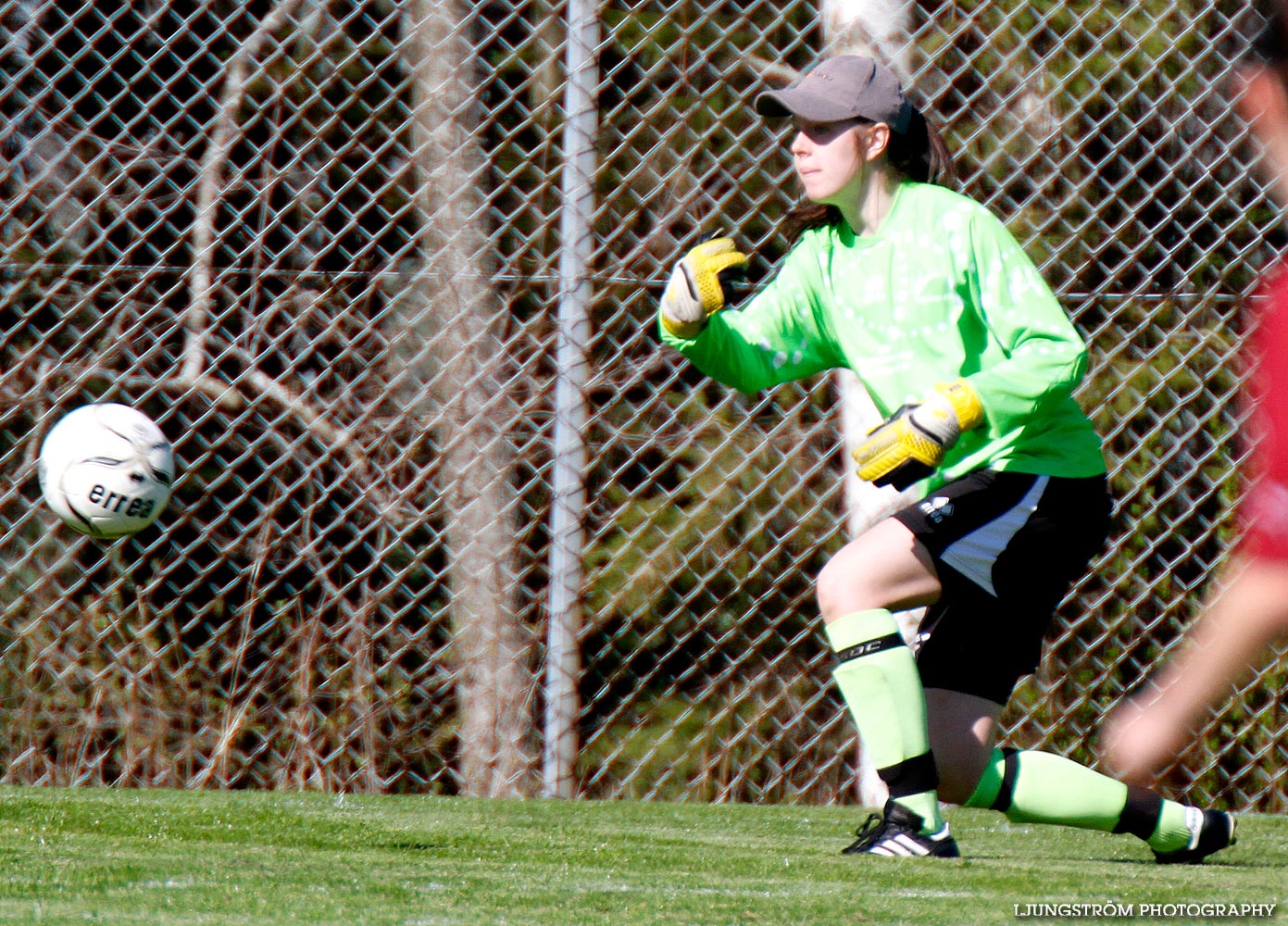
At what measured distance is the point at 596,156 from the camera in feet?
15.9

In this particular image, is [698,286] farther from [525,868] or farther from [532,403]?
[532,403]

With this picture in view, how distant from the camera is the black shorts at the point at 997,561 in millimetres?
3115

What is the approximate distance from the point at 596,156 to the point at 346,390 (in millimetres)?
996

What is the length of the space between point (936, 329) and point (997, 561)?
45cm

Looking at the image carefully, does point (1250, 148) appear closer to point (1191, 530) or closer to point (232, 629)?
point (1191, 530)

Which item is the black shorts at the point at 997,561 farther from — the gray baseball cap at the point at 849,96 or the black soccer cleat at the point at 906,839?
the gray baseball cap at the point at 849,96

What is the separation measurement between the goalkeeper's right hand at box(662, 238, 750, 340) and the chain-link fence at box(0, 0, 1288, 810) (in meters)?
1.30

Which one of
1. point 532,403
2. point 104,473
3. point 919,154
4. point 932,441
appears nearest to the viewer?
point 932,441

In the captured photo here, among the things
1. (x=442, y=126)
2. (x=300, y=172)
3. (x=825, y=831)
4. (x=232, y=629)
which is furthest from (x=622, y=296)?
(x=825, y=831)

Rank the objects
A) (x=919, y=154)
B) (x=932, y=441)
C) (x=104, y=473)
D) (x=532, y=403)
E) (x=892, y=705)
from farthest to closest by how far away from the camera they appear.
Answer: (x=532, y=403)
(x=104, y=473)
(x=919, y=154)
(x=892, y=705)
(x=932, y=441)

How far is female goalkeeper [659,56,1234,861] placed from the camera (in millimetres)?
3062

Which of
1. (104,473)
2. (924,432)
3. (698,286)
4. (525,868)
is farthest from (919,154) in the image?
(104,473)

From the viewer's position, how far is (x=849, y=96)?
333cm

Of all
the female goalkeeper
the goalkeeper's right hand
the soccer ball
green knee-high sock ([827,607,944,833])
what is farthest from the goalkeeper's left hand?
the soccer ball
